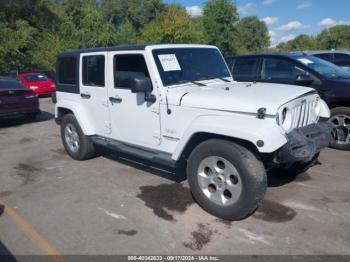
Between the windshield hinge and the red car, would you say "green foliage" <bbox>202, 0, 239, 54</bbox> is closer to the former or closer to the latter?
the red car

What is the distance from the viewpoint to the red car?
17172 mm

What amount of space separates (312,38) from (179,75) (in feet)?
228

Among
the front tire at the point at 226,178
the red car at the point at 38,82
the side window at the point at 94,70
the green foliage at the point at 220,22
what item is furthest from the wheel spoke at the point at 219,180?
the green foliage at the point at 220,22

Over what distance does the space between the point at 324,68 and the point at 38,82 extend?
14.5 m

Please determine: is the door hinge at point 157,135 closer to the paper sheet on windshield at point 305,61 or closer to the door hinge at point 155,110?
the door hinge at point 155,110

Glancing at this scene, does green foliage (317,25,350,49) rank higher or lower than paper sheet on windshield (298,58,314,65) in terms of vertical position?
higher

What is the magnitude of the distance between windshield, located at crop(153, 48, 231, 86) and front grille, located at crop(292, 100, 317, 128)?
1387 millimetres

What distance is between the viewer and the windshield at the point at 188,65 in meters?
4.59

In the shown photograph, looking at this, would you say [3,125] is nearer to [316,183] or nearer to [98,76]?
[98,76]

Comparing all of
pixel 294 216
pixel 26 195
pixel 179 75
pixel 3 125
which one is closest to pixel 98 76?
pixel 179 75

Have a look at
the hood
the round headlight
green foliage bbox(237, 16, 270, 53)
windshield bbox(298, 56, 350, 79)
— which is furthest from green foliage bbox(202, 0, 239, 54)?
green foliage bbox(237, 16, 270, 53)

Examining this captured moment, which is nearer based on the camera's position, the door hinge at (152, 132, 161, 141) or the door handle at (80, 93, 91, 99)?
the door hinge at (152, 132, 161, 141)

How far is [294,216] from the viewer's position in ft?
13.3

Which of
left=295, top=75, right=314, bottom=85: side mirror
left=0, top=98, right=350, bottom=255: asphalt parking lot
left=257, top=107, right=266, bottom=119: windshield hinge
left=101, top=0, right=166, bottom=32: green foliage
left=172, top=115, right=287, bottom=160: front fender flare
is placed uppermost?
left=101, top=0, right=166, bottom=32: green foliage
